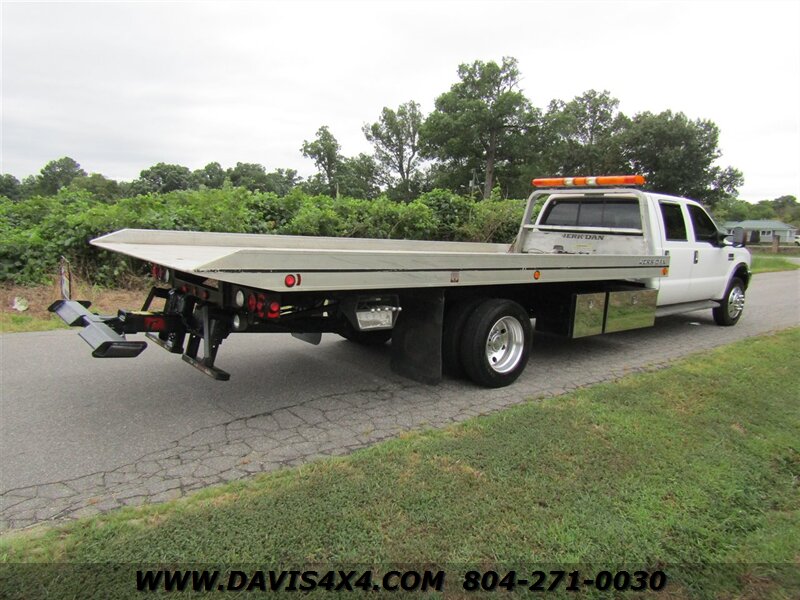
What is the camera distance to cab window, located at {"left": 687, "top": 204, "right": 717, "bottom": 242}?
7.82 m

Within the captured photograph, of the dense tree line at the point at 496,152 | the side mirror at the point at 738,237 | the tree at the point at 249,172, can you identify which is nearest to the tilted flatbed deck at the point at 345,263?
the side mirror at the point at 738,237

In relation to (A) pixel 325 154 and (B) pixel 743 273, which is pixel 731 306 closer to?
(B) pixel 743 273

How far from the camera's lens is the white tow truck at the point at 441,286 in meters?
3.77

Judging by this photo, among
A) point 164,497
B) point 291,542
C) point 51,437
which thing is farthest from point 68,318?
point 291,542

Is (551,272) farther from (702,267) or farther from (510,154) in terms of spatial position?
(510,154)

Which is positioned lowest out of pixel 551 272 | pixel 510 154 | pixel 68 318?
pixel 68 318

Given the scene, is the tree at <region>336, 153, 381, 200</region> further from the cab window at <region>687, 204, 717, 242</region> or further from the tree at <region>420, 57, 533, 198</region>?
the cab window at <region>687, 204, 717, 242</region>

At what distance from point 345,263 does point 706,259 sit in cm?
662

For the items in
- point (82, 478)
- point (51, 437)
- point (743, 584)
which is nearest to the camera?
point (743, 584)

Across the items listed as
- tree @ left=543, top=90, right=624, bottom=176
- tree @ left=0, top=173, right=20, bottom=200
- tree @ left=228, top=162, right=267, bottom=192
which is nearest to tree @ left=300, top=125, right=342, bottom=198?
tree @ left=228, top=162, right=267, bottom=192

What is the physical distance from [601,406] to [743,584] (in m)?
2.11

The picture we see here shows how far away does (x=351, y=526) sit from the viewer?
2.70 metres

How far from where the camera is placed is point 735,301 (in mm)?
8938

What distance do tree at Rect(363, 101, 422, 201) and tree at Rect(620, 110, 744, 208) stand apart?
35215 millimetres
